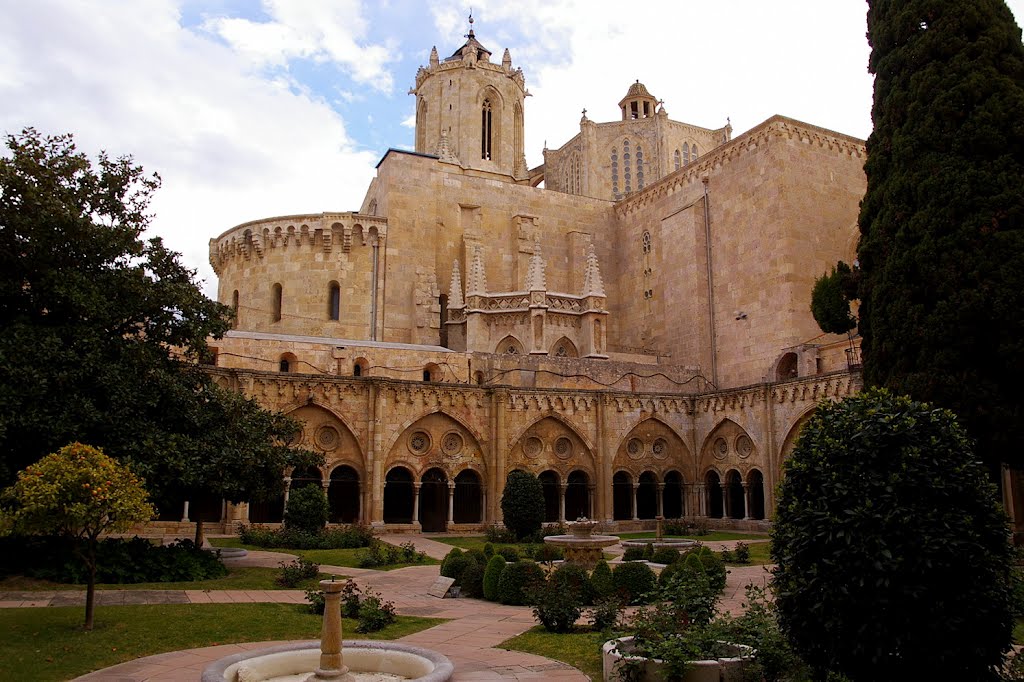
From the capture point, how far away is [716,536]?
84.7 feet

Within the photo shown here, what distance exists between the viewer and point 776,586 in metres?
6.65

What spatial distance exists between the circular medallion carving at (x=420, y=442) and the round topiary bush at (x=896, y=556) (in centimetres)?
2092

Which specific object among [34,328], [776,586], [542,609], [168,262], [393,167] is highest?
[393,167]

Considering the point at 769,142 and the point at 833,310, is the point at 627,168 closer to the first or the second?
the point at 769,142

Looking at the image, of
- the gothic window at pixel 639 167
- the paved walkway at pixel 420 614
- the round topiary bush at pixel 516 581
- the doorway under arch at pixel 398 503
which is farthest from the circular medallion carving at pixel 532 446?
the gothic window at pixel 639 167

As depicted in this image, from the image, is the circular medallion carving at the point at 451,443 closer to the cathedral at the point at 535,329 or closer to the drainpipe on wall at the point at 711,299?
the cathedral at the point at 535,329

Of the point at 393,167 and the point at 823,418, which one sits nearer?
the point at 823,418

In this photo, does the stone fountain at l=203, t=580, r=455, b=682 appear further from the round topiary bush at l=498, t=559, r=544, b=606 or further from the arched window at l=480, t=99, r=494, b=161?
the arched window at l=480, t=99, r=494, b=161

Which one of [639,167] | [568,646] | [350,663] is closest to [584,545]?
[568,646]

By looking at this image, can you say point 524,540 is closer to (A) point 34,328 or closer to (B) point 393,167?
(A) point 34,328

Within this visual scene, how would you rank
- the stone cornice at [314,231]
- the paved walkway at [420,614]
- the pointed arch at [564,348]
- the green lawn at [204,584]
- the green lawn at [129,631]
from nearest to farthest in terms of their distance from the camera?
the paved walkway at [420,614], the green lawn at [129,631], the green lawn at [204,584], the pointed arch at [564,348], the stone cornice at [314,231]

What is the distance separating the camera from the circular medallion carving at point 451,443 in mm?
27250

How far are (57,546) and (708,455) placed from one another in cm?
2247

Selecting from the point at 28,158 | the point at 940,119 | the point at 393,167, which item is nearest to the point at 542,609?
the point at 940,119
